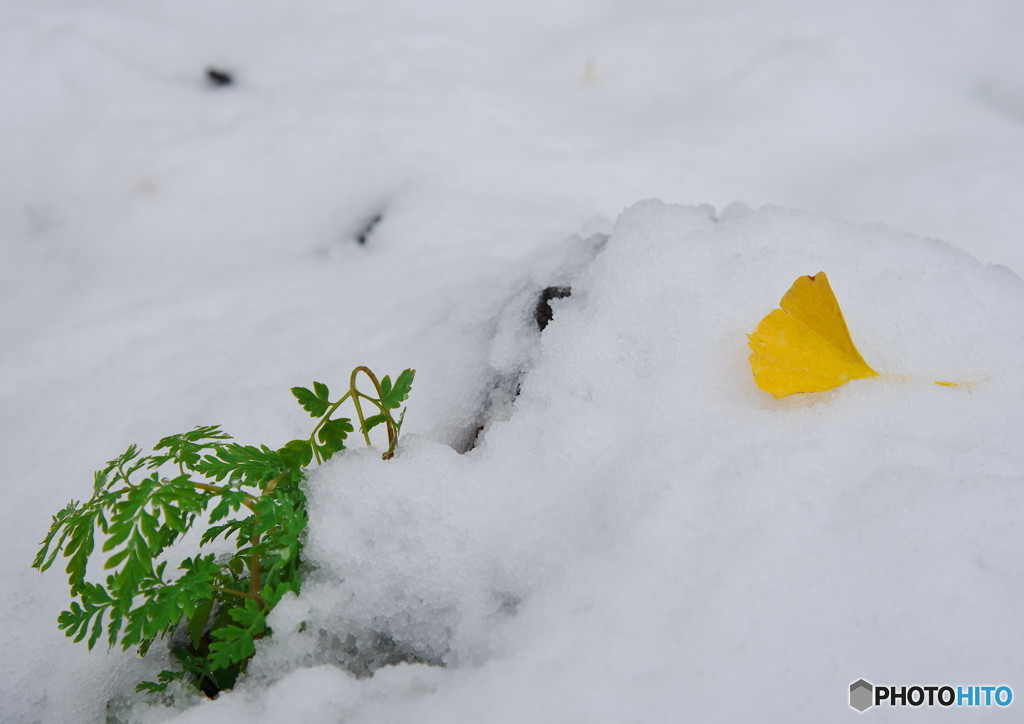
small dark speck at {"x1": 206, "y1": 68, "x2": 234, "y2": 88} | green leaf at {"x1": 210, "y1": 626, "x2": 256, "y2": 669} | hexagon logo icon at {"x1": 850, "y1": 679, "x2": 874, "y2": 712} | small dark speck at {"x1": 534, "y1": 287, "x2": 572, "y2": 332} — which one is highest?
small dark speck at {"x1": 206, "y1": 68, "x2": 234, "y2": 88}

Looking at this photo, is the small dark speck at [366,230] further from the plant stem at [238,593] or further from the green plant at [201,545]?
the plant stem at [238,593]

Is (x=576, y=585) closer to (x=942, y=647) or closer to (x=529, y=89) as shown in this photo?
(x=942, y=647)

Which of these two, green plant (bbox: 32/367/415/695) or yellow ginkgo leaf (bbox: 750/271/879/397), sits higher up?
yellow ginkgo leaf (bbox: 750/271/879/397)

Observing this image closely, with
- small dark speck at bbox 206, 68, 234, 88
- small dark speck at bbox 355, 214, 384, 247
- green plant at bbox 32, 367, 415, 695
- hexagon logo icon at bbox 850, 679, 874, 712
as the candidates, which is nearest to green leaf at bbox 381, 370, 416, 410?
green plant at bbox 32, 367, 415, 695

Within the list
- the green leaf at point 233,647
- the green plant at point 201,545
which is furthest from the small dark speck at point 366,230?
the green leaf at point 233,647

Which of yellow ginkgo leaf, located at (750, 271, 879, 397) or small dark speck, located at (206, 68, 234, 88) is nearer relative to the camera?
yellow ginkgo leaf, located at (750, 271, 879, 397)

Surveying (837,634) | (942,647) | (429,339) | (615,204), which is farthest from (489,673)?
(615,204)

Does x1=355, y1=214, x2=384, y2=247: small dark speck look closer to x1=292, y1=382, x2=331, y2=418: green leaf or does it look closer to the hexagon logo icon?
x1=292, y1=382, x2=331, y2=418: green leaf
